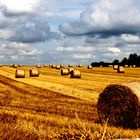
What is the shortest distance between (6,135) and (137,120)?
236 inches

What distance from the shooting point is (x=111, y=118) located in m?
12.5

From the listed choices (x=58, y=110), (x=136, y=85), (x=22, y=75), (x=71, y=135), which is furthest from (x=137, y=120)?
(x=22, y=75)

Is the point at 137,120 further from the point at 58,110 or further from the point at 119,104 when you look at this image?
the point at 58,110

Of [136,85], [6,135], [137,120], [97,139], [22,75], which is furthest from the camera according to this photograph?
[22,75]

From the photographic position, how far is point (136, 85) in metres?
12.9

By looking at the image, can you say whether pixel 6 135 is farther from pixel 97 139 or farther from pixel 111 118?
pixel 111 118

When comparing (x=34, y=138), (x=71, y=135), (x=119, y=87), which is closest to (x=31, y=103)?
(x=119, y=87)

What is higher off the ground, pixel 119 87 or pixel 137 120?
pixel 119 87

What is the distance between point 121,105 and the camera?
41.2ft

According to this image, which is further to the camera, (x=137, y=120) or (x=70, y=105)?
(x=70, y=105)

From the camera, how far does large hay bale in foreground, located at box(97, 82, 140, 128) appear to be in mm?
12086

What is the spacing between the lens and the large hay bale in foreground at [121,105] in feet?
39.7

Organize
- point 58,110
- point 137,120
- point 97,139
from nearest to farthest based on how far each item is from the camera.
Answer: point 97,139 → point 137,120 → point 58,110

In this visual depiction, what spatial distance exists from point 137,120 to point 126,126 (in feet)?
1.40
